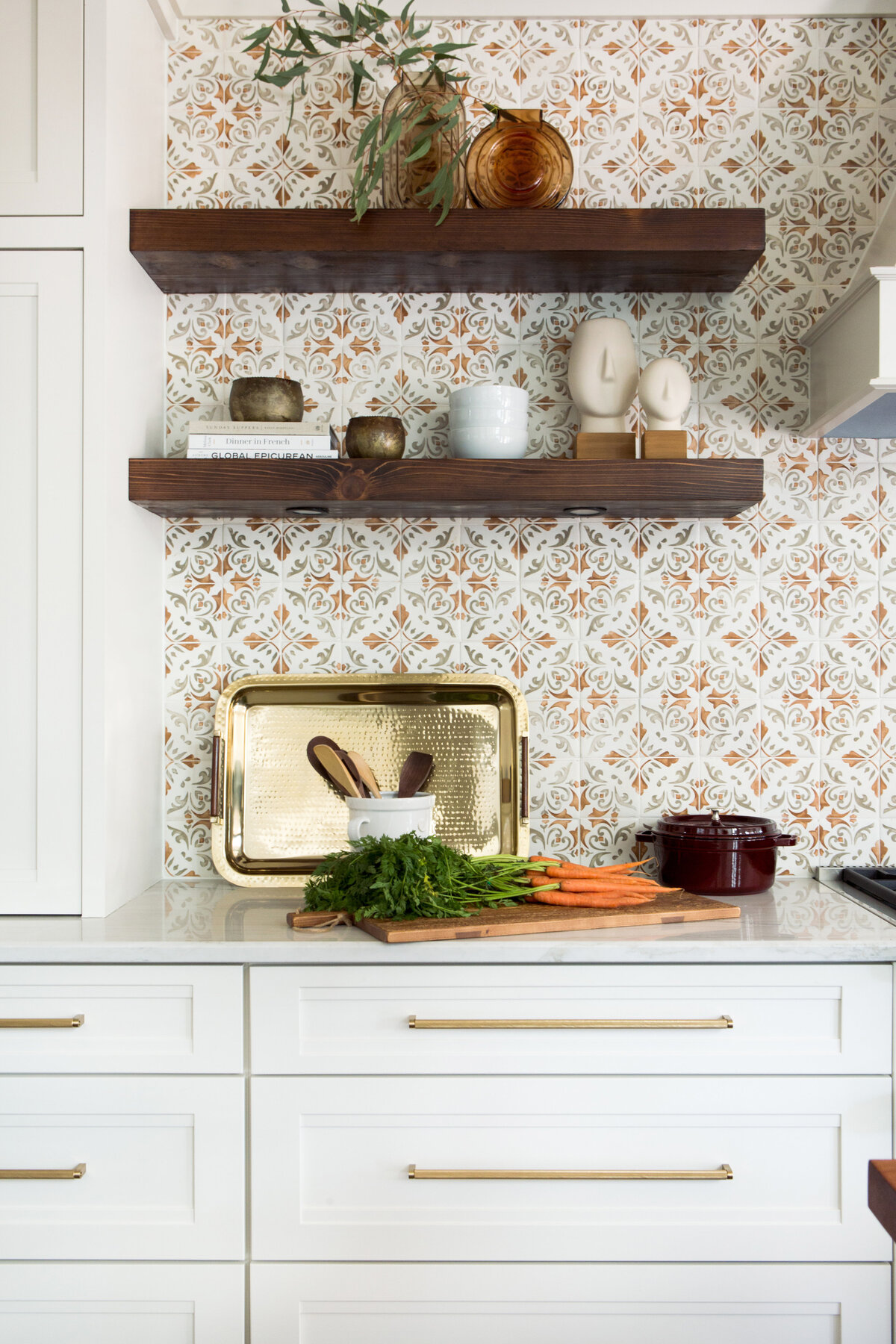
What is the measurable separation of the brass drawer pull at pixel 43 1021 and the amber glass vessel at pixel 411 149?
1.57 metres

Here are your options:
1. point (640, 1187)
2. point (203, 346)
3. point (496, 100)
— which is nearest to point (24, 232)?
point (203, 346)

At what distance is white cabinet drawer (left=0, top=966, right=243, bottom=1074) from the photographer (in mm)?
1606

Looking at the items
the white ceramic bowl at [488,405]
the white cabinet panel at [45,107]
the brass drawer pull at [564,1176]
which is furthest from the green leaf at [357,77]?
the brass drawer pull at [564,1176]

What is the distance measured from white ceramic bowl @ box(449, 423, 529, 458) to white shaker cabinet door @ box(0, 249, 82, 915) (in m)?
0.71

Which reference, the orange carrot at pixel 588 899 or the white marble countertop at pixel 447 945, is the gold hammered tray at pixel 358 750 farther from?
the white marble countertop at pixel 447 945

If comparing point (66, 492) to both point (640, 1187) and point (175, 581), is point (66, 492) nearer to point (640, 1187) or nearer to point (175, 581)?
point (175, 581)

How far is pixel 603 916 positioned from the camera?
5.63ft

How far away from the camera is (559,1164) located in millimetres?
1599

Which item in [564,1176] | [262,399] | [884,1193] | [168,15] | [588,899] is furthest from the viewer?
[168,15]

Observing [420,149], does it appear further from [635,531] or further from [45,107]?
[635,531]

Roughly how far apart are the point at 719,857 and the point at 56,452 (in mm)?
1433

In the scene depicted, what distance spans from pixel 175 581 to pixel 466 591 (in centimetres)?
63

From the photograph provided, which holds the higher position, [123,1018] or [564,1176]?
[123,1018]

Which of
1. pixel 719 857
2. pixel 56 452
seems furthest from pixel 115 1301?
pixel 56 452
